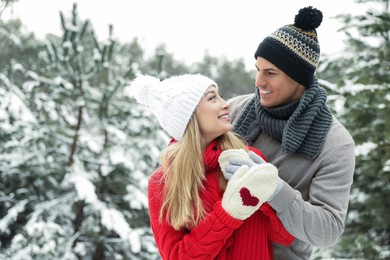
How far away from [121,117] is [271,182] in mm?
4494

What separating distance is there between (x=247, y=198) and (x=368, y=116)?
311 centimetres

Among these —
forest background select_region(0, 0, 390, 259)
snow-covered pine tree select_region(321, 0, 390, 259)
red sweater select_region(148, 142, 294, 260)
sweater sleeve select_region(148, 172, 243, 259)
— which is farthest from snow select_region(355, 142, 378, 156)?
sweater sleeve select_region(148, 172, 243, 259)

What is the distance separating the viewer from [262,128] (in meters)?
1.83

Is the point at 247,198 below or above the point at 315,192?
above

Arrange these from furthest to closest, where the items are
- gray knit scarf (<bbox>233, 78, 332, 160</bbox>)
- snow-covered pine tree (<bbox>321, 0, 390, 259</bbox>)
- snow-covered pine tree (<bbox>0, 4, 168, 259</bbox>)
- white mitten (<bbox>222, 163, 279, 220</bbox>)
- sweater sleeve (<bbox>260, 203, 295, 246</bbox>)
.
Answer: snow-covered pine tree (<bbox>0, 4, 168, 259</bbox>), snow-covered pine tree (<bbox>321, 0, 390, 259</bbox>), gray knit scarf (<bbox>233, 78, 332, 160</bbox>), sweater sleeve (<bbox>260, 203, 295, 246</bbox>), white mitten (<bbox>222, 163, 279, 220</bbox>)

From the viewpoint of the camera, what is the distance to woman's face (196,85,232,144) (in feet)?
5.51

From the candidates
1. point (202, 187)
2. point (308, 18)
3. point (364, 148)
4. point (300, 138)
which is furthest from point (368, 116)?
point (202, 187)

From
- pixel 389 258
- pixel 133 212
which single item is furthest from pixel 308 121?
pixel 133 212

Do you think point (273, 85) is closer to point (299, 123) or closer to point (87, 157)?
point (299, 123)

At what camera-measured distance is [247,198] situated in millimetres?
1435

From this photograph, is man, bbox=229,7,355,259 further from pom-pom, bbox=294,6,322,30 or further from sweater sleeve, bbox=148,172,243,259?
sweater sleeve, bbox=148,172,243,259

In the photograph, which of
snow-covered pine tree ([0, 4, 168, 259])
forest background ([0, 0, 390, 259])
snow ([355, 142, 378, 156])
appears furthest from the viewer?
snow-covered pine tree ([0, 4, 168, 259])

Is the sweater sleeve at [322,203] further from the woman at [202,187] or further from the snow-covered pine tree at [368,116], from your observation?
the snow-covered pine tree at [368,116]

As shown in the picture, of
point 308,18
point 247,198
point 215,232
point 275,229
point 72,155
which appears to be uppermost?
point 308,18
